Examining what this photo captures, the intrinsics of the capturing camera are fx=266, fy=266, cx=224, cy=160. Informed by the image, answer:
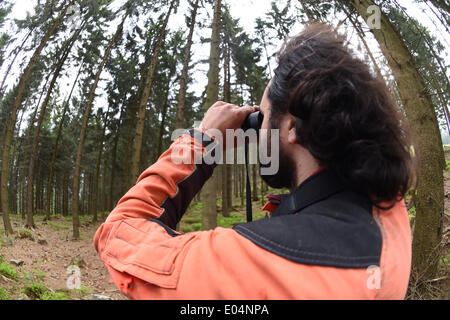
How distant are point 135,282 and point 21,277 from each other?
7805 millimetres

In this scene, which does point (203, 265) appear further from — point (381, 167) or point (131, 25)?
point (131, 25)

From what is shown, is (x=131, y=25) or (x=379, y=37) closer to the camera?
(x=379, y=37)

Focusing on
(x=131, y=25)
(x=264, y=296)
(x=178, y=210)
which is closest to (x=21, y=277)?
(x=178, y=210)

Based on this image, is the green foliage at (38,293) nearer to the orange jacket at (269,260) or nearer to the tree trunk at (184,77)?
the tree trunk at (184,77)

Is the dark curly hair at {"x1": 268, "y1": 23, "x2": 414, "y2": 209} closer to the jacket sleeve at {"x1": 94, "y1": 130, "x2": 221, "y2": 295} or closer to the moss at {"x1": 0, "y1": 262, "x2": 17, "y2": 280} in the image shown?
the jacket sleeve at {"x1": 94, "y1": 130, "x2": 221, "y2": 295}

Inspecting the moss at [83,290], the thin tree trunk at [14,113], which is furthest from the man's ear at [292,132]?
the thin tree trunk at [14,113]

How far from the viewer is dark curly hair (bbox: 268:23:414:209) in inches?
30.5

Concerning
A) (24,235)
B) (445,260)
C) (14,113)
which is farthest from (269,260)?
(24,235)

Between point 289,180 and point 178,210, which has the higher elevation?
point 289,180

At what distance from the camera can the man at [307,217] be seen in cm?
68

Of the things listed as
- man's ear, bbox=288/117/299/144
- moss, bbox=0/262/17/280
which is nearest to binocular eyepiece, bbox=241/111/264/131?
man's ear, bbox=288/117/299/144

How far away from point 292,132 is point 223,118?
1.05 ft
